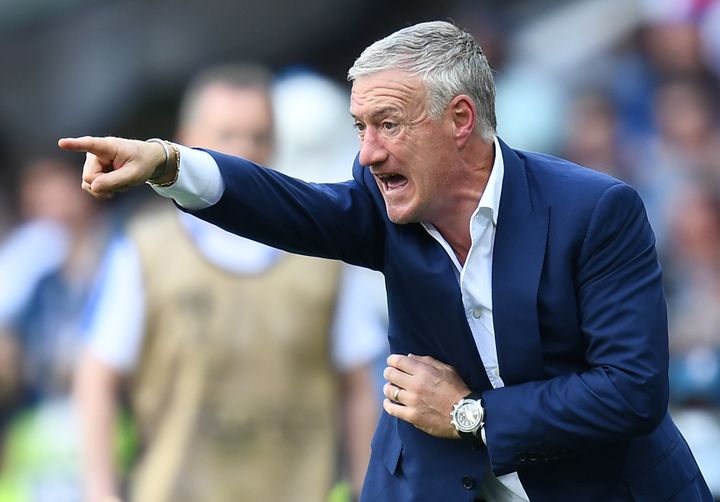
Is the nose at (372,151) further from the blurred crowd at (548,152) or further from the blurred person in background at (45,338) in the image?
the blurred person in background at (45,338)

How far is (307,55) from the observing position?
7941mm

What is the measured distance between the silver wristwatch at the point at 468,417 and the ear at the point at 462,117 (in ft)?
1.92

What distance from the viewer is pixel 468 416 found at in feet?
10.4

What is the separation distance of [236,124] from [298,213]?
1.87 m

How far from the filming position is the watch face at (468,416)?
3150mm

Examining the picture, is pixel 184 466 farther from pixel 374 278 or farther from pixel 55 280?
pixel 55 280

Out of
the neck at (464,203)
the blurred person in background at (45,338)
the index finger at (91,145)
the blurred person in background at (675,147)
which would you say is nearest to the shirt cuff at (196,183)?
the index finger at (91,145)

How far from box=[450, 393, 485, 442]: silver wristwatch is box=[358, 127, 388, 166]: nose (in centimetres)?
57

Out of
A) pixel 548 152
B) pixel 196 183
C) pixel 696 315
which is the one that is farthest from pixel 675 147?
pixel 196 183

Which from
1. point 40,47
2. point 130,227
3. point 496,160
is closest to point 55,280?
point 40,47

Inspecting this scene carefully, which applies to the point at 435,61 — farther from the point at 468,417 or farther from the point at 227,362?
the point at 227,362

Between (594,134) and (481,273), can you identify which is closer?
(481,273)

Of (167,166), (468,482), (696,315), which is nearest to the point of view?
(167,166)

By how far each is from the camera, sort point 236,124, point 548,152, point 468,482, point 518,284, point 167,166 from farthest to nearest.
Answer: point 548,152 → point 236,124 → point 468,482 → point 518,284 → point 167,166
